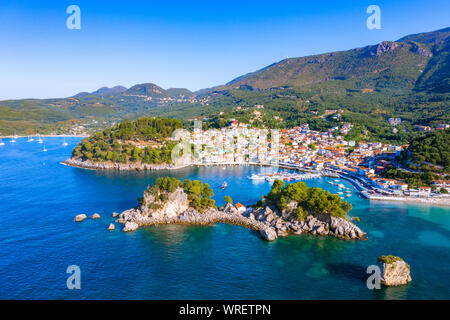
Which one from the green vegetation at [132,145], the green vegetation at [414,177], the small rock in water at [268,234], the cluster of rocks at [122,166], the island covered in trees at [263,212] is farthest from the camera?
the green vegetation at [132,145]

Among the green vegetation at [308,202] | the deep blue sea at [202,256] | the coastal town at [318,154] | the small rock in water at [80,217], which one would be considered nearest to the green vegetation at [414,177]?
the coastal town at [318,154]

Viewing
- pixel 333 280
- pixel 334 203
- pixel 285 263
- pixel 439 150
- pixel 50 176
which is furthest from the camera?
pixel 50 176

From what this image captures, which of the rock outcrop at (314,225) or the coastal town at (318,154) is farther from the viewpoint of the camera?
the coastal town at (318,154)

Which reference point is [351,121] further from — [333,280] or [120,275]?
[120,275]

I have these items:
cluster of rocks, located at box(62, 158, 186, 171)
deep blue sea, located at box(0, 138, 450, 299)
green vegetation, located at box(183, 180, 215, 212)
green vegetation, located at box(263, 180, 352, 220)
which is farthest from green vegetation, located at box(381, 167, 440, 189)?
cluster of rocks, located at box(62, 158, 186, 171)

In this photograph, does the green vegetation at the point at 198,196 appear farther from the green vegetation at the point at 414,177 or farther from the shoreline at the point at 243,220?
the green vegetation at the point at 414,177

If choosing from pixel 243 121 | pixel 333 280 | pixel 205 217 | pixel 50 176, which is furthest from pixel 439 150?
pixel 50 176

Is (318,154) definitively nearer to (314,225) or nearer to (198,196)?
(314,225)
